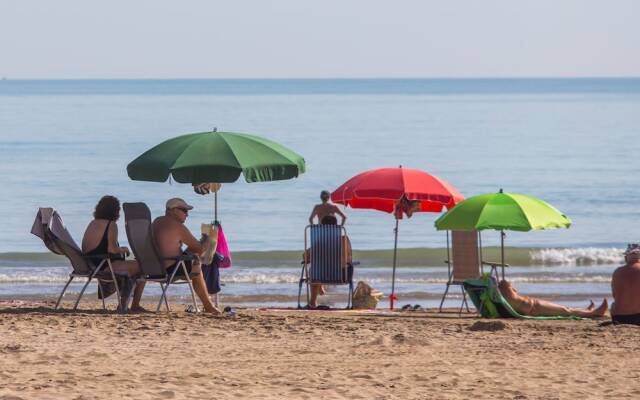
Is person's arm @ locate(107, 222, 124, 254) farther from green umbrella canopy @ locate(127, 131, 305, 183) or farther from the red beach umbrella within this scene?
the red beach umbrella

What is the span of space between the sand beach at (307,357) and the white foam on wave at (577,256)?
11.0m

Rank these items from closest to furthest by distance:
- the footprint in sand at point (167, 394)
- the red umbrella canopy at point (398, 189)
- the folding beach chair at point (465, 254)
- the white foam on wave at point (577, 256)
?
1. the footprint in sand at point (167, 394)
2. the folding beach chair at point (465, 254)
3. the red umbrella canopy at point (398, 189)
4. the white foam on wave at point (577, 256)

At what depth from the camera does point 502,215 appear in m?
11.3

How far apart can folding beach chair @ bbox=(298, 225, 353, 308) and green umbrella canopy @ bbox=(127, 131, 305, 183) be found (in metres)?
0.82

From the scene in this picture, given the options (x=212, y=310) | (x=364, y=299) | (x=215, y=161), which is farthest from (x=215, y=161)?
(x=364, y=299)

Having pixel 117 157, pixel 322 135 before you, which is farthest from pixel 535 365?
pixel 322 135

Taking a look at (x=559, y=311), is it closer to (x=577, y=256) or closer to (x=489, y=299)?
(x=489, y=299)

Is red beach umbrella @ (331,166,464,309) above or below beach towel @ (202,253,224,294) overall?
above

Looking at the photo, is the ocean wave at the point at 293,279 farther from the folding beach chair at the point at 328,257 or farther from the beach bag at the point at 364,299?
the folding beach chair at the point at 328,257

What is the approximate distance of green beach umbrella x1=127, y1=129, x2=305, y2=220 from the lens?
1073 cm

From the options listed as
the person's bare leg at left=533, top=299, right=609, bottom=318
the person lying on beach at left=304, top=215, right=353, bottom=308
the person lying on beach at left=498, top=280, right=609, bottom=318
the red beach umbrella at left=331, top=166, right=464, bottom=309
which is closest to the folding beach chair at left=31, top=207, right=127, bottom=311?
the person lying on beach at left=304, top=215, right=353, bottom=308

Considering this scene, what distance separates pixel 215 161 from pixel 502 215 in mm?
2592

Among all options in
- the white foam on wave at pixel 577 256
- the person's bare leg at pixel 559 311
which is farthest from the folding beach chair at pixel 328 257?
the white foam on wave at pixel 577 256

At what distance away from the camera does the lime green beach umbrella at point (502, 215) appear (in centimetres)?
1114
